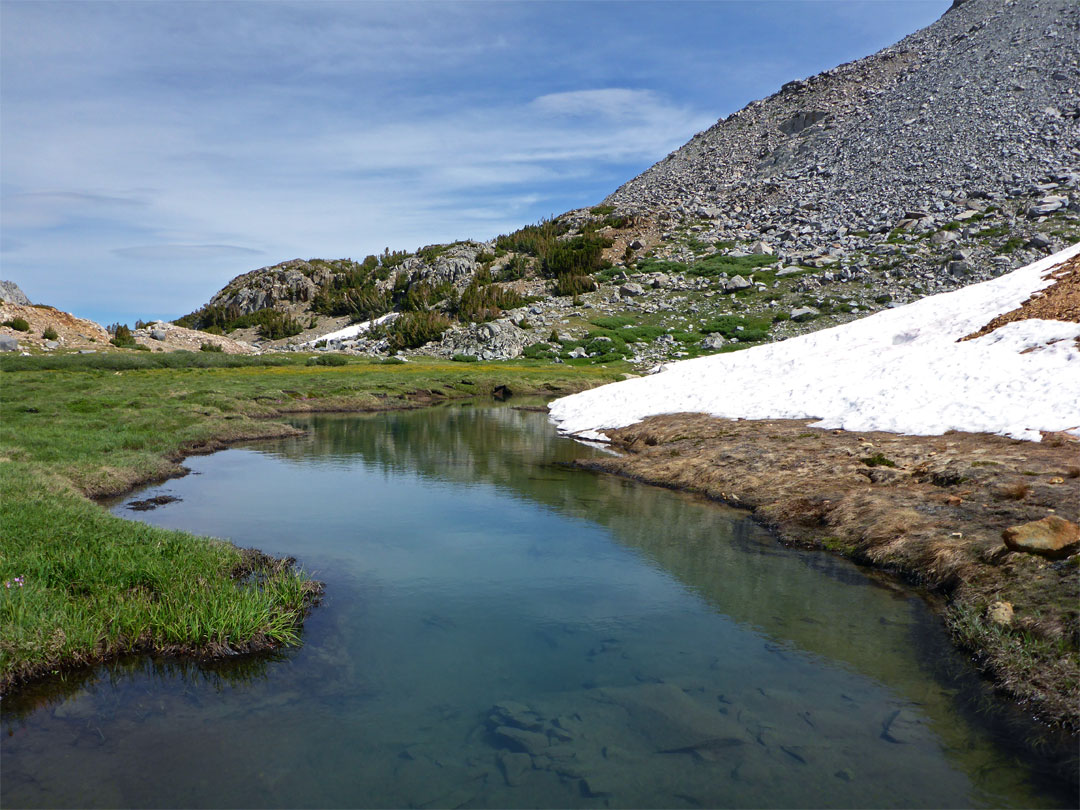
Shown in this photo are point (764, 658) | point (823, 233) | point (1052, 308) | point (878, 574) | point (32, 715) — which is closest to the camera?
point (32, 715)

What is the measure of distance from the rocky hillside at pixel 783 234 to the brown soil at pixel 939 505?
48793 millimetres

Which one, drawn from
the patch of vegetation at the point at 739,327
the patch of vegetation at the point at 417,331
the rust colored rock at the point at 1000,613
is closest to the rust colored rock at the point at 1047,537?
the rust colored rock at the point at 1000,613

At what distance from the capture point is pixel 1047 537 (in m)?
10.2

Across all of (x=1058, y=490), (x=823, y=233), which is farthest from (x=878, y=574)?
(x=823, y=233)

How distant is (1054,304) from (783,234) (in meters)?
88.4

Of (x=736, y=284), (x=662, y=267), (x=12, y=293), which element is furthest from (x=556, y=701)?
(x=12, y=293)

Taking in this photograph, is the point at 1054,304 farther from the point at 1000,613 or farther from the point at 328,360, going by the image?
the point at 328,360

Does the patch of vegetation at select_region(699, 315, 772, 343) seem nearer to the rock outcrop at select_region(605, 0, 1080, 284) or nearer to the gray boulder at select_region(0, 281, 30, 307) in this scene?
the rock outcrop at select_region(605, 0, 1080, 284)

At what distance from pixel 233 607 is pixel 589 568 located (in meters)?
6.65

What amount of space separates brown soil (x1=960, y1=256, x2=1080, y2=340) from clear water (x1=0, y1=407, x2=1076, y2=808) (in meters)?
16.1

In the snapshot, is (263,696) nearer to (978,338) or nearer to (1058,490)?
(1058,490)

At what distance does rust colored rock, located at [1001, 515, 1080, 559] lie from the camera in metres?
10.1

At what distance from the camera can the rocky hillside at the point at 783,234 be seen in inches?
3177

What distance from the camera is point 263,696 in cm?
846
